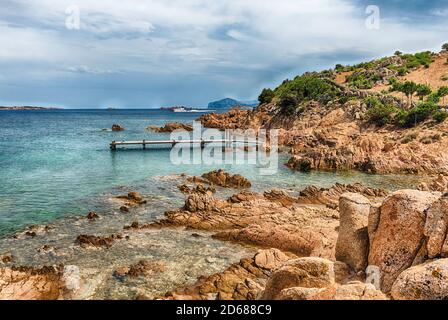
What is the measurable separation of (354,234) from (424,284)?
6.16 meters

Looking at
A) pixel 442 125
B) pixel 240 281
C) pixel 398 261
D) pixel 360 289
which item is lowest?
pixel 240 281

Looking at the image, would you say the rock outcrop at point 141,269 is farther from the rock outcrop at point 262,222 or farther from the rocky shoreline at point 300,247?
the rock outcrop at point 262,222

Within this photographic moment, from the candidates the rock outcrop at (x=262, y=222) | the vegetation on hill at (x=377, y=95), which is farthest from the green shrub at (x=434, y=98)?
the rock outcrop at (x=262, y=222)

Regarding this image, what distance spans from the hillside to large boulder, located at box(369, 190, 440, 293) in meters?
36.4

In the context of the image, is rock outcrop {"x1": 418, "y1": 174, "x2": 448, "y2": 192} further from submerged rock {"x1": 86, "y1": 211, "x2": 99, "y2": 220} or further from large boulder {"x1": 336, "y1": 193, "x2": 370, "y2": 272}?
submerged rock {"x1": 86, "y1": 211, "x2": 99, "y2": 220}

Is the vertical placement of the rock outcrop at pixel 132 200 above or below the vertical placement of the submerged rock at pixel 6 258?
above

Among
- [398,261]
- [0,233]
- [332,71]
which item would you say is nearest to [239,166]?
[0,233]

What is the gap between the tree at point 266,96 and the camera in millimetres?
106625

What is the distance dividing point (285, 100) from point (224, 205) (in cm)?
6385

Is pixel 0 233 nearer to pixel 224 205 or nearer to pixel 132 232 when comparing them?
pixel 132 232

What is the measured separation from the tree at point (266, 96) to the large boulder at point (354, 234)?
93264 millimetres

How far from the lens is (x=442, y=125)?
55750mm

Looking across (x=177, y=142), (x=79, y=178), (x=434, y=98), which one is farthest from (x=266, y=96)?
(x=79, y=178)

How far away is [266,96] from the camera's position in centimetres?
10812
